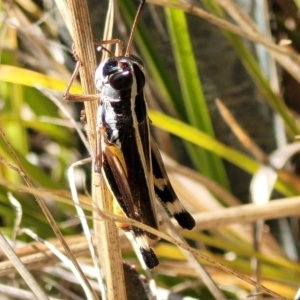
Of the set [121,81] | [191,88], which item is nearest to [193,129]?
[191,88]

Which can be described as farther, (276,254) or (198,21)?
(198,21)

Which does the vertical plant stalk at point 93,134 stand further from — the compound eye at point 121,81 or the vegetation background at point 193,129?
the vegetation background at point 193,129

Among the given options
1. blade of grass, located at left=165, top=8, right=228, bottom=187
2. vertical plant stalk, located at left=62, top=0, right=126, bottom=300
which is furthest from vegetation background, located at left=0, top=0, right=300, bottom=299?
vertical plant stalk, located at left=62, top=0, right=126, bottom=300

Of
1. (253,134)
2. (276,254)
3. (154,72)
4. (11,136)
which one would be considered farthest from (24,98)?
(276,254)

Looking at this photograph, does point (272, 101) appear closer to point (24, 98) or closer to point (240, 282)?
point (240, 282)

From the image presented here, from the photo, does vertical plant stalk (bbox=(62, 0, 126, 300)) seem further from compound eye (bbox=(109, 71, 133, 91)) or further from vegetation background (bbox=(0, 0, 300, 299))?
vegetation background (bbox=(0, 0, 300, 299))
